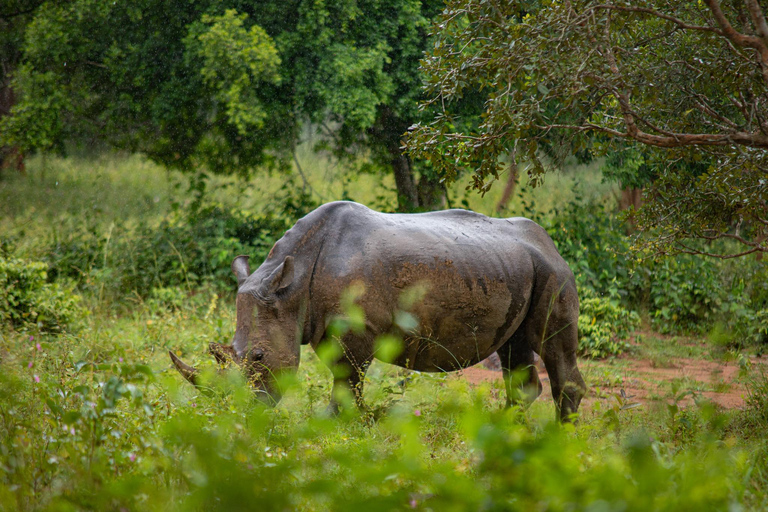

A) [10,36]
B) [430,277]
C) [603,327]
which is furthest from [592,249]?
[10,36]

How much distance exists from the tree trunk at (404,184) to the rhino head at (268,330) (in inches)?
270

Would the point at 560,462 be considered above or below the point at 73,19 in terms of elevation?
below

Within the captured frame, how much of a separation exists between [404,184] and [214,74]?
3.69 m

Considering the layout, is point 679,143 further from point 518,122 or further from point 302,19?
point 302,19

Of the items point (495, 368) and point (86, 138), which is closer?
point (495, 368)

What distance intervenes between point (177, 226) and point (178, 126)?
5.56ft

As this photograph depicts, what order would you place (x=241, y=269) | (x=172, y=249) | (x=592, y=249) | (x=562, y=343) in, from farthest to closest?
(x=172, y=249) < (x=592, y=249) < (x=562, y=343) < (x=241, y=269)

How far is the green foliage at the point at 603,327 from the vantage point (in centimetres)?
841

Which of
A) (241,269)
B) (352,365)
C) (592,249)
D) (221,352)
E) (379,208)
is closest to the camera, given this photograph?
(221,352)

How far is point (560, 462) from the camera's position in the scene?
181cm

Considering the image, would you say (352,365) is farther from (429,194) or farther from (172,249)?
(429,194)

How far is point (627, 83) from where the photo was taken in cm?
421

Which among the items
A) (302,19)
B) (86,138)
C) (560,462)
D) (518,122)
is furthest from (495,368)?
(86,138)

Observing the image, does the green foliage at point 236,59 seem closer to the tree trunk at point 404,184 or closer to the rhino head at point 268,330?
the tree trunk at point 404,184
